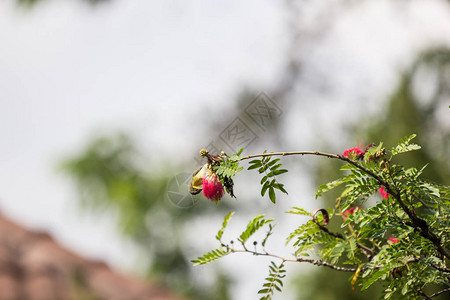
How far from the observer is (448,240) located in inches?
37.2

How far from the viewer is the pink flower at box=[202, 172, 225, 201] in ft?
3.28

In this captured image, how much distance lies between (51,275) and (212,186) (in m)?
1.36

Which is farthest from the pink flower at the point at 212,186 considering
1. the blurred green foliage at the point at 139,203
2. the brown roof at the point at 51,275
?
the blurred green foliage at the point at 139,203

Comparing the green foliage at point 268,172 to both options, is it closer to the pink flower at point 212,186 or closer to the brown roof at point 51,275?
the pink flower at point 212,186

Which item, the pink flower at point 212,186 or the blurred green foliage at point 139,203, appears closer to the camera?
the pink flower at point 212,186

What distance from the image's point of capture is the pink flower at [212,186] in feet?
3.28

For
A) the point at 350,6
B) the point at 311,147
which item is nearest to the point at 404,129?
the point at 311,147

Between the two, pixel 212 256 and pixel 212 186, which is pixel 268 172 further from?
pixel 212 256

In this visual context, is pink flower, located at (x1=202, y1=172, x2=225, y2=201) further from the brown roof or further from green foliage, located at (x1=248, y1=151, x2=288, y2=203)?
the brown roof

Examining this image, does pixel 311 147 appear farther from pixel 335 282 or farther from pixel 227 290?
pixel 227 290

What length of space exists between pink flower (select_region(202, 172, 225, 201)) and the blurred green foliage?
8.60 meters

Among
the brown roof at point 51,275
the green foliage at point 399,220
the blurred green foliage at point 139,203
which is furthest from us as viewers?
the blurred green foliage at point 139,203

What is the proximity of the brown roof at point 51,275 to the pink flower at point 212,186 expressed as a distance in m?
1.20

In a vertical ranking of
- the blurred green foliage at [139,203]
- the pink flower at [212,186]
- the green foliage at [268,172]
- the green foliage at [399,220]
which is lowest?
the green foliage at [399,220]
